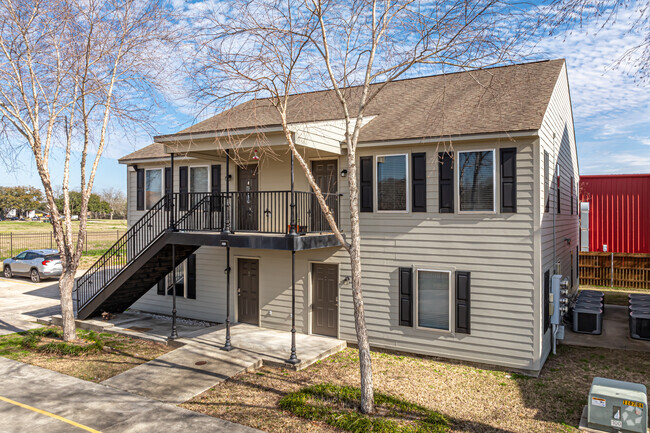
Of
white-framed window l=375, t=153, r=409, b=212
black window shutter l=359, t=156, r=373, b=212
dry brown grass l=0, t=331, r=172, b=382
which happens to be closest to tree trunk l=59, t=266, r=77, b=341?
dry brown grass l=0, t=331, r=172, b=382

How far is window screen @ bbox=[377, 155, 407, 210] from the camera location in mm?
11102

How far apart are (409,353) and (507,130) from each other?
5.77m

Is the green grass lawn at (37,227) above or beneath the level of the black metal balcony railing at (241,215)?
beneath

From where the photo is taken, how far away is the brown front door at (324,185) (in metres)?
11.9

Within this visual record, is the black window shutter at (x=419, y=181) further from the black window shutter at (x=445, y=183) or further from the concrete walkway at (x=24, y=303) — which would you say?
the concrete walkway at (x=24, y=303)

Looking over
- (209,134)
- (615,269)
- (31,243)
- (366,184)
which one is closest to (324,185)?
(366,184)

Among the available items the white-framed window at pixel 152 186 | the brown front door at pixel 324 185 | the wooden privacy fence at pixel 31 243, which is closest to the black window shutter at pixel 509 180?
the brown front door at pixel 324 185

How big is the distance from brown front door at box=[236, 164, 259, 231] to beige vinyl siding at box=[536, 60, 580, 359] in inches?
299

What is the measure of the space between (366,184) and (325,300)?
3.42m

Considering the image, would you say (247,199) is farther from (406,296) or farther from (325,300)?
(406,296)

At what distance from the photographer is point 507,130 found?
955 cm

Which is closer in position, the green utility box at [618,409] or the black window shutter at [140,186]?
the green utility box at [618,409]

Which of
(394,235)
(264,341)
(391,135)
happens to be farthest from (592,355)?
(264,341)

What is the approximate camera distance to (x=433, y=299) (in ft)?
35.1
